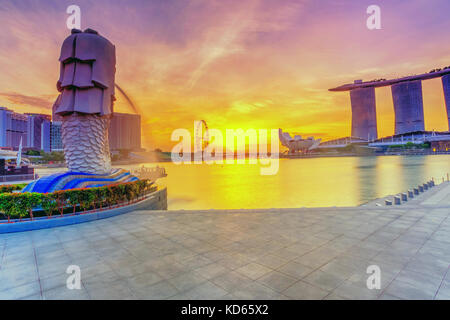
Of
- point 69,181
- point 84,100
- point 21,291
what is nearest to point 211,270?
point 21,291

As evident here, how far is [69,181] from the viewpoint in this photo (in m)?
14.0

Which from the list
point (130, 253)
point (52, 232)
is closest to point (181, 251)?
point (130, 253)

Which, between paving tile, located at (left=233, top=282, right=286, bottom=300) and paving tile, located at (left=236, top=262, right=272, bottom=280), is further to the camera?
paving tile, located at (left=236, top=262, right=272, bottom=280)

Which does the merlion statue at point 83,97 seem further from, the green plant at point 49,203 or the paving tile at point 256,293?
the paving tile at point 256,293

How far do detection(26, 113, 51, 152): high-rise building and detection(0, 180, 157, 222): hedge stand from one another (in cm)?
18857

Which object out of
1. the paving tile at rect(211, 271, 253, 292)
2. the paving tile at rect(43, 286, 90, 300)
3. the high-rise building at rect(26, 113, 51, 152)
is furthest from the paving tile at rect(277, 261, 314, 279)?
the high-rise building at rect(26, 113, 51, 152)

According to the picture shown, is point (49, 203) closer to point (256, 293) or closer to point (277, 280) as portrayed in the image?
point (256, 293)

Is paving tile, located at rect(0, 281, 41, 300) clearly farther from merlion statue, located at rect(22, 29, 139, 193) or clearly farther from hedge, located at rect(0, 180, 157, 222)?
merlion statue, located at rect(22, 29, 139, 193)

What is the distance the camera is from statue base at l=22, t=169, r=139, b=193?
12.9m

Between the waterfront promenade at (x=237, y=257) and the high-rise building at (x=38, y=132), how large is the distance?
7612 inches

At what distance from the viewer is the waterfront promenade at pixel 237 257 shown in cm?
421

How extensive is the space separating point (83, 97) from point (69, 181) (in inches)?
236

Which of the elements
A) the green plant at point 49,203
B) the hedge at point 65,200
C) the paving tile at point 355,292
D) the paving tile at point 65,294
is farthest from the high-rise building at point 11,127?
the paving tile at point 355,292
